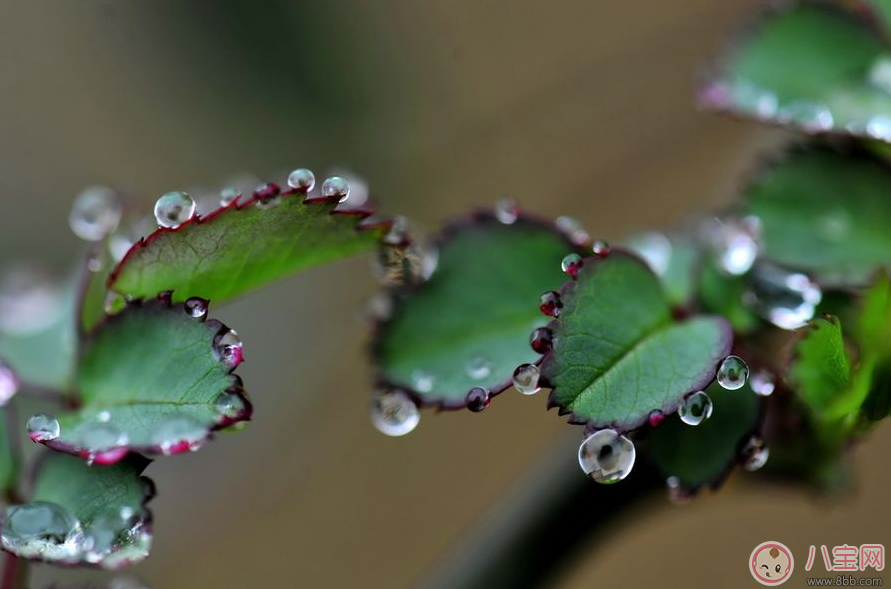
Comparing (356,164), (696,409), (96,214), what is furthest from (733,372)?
(356,164)

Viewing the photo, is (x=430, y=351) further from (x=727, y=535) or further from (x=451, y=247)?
(x=727, y=535)

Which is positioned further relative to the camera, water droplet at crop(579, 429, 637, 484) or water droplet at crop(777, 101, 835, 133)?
water droplet at crop(777, 101, 835, 133)

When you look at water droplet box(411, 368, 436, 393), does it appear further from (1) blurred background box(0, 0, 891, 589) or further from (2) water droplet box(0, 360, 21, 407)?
(1) blurred background box(0, 0, 891, 589)

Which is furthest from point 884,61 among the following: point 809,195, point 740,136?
point 740,136

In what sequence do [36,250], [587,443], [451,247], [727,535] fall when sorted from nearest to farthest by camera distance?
[587,443] < [451,247] < [727,535] < [36,250]

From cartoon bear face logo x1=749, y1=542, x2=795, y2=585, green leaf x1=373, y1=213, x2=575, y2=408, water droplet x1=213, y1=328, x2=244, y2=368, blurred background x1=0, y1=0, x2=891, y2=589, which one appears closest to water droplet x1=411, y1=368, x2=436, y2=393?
green leaf x1=373, y1=213, x2=575, y2=408

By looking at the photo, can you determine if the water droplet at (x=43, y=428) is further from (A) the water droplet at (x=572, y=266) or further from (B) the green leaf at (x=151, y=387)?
(A) the water droplet at (x=572, y=266)
